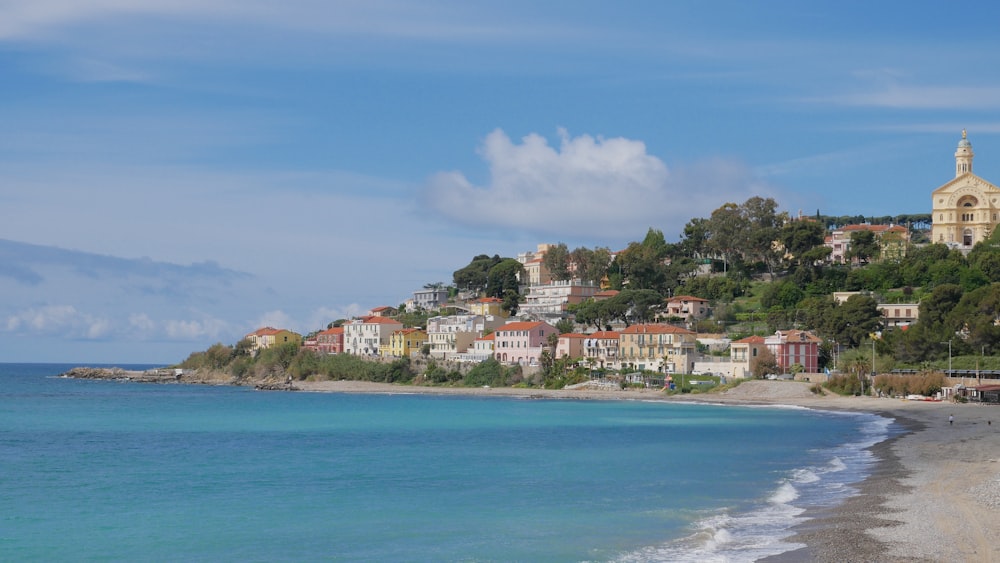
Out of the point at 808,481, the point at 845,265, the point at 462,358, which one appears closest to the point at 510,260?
the point at 462,358

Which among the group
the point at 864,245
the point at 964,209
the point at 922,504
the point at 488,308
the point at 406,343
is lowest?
the point at 922,504

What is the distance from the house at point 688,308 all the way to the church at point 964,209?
88.8ft

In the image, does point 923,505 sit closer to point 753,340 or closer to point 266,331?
point 753,340

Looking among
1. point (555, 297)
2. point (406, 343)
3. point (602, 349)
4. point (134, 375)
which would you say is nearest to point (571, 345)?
point (602, 349)

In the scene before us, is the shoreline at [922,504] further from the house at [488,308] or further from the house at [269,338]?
the house at [269,338]

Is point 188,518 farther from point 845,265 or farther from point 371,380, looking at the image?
point 845,265

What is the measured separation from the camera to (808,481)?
2812 centimetres

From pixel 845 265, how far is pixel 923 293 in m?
16.4

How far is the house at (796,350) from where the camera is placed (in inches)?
2960

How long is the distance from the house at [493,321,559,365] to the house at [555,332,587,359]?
240 centimetres

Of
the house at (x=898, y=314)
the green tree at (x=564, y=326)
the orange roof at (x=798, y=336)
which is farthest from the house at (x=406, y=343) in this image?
the house at (x=898, y=314)

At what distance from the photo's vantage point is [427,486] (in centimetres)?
2947

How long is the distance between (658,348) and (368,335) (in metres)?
37.8

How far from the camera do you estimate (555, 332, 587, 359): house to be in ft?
301
